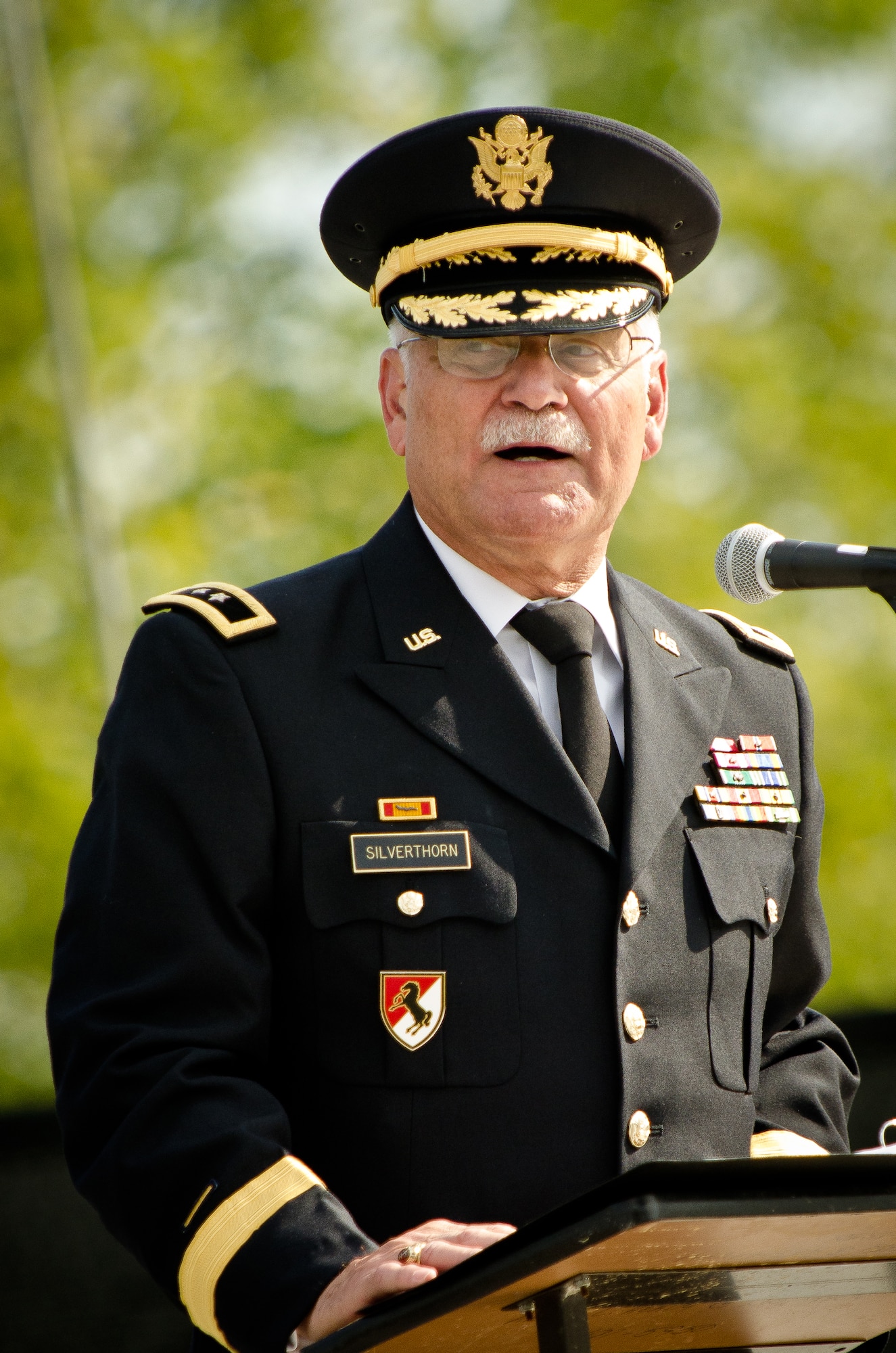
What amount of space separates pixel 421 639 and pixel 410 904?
40cm

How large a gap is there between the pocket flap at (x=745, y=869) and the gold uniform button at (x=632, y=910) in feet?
0.52

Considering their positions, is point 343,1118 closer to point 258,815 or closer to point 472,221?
point 258,815

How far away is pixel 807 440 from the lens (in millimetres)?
9938

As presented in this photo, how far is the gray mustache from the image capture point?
2.23 meters

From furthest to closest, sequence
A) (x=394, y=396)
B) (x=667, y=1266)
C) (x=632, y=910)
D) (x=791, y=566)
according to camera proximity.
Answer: (x=394, y=396)
(x=632, y=910)
(x=791, y=566)
(x=667, y=1266)

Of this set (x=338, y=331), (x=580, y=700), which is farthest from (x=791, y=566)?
(x=338, y=331)

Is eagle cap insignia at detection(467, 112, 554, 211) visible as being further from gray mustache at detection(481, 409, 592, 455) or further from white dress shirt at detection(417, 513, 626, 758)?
white dress shirt at detection(417, 513, 626, 758)

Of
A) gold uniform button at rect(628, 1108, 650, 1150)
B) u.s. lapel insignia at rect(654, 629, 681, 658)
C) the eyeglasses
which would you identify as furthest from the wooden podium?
the eyeglasses

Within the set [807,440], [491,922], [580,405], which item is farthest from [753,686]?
[807,440]

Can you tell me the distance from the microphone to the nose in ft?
1.20

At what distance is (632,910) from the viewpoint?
2113 millimetres

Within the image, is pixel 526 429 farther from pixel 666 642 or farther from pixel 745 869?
pixel 745 869

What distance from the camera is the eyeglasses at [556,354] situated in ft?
7.44

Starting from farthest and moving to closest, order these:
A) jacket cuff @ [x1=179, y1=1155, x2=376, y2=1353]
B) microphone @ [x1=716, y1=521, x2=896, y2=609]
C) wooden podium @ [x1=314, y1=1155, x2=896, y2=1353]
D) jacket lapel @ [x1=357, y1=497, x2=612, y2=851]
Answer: jacket lapel @ [x1=357, y1=497, x2=612, y2=851] < microphone @ [x1=716, y1=521, x2=896, y2=609] < jacket cuff @ [x1=179, y1=1155, x2=376, y2=1353] < wooden podium @ [x1=314, y1=1155, x2=896, y2=1353]
